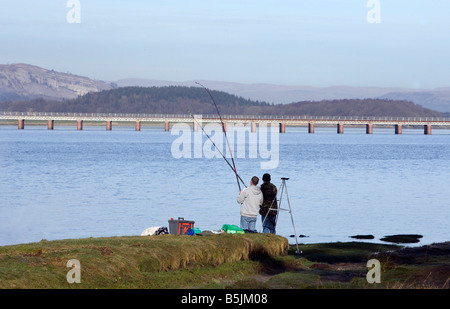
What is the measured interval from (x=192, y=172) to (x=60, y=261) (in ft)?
227

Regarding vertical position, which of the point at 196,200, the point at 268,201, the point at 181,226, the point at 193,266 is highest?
the point at 268,201

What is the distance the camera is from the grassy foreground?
46.5 ft

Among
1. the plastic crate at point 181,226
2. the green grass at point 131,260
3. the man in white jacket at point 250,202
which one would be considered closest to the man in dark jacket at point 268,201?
the man in white jacket at point 250,202

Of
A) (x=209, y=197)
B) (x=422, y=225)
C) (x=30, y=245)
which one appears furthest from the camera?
(x=209, y=197)

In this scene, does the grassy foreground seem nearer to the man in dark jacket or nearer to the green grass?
the green grass

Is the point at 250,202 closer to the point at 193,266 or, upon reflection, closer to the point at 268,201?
the point at 268,201

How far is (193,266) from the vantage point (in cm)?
1712

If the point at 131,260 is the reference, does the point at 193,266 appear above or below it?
below

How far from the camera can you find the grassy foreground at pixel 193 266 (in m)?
14.2

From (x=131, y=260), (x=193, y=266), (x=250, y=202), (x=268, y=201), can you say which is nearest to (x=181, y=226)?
(x=250, y=202)

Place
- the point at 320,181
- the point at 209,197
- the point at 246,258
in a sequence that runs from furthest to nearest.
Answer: the point at 320,181 → the point at 209,197 → the point at 246,258

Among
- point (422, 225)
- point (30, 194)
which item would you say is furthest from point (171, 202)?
point (422, 225)
